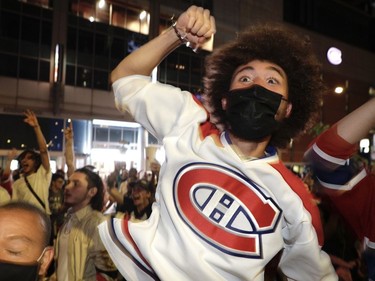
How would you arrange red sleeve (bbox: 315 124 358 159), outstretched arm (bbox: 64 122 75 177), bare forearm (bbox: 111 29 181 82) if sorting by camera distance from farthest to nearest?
1. outstretched arm (bbox: 64 122 75 177)
2. red sleeve (bbox: 315 124 358 159)
3. bare forearm (bbox: 111 29 181 82)

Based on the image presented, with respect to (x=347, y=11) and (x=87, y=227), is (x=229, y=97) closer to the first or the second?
(x=87, y=227)

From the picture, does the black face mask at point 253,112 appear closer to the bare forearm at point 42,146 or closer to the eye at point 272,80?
the eye at point 272,80

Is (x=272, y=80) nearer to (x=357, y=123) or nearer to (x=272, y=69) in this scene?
(x=272, y=69)

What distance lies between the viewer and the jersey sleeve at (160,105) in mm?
1845

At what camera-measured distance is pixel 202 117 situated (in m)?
1.87

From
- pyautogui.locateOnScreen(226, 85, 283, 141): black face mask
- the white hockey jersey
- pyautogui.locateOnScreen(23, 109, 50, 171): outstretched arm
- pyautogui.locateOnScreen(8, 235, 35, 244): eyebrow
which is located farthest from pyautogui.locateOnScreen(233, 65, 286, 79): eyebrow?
pyautogui.locateOnScreen(23, 109, 50, 171): outstretched arm

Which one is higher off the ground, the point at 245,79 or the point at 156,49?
the point at 156,49

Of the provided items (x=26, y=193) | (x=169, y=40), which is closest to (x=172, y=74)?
(x=26, y=193)

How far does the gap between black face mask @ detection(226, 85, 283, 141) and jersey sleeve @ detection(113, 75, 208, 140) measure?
15 centimetres

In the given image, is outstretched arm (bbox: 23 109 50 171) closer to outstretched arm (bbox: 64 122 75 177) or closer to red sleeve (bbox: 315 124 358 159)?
outstretched arm (bbox: 64 122 75 177)

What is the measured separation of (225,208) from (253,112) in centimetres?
43

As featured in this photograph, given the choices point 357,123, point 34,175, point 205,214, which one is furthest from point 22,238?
point 34,175

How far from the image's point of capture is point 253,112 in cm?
180

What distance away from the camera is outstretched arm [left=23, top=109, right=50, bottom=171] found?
5066 mm
